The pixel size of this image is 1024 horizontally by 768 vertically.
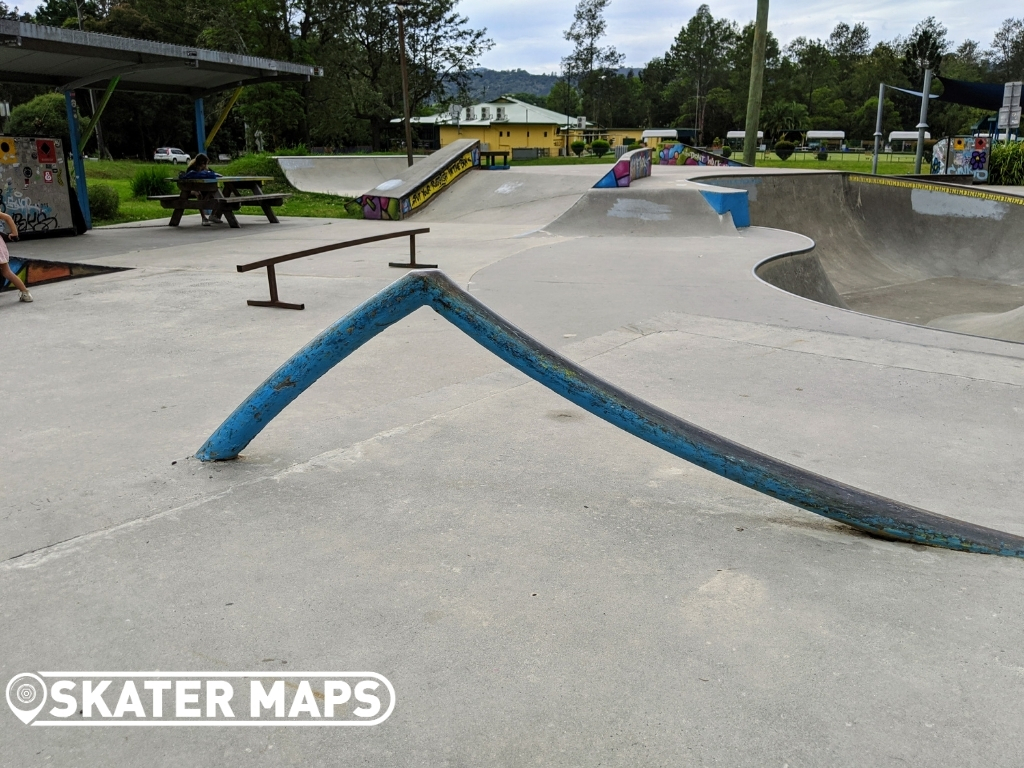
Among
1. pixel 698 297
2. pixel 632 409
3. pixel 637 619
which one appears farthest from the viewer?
pixel 698 297

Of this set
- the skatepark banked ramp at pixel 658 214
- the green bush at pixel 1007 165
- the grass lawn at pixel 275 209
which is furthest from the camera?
the green bush at pixel 1007 165

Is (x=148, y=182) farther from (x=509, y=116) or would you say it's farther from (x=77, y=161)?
(x=509, y=116)

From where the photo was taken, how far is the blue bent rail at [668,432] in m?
2.35

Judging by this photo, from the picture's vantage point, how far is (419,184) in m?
16.7

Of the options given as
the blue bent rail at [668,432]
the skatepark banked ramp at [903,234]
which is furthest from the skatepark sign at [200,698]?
the skatepark banked ramp at [903,234]

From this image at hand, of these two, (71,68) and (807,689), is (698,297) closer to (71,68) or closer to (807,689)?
(807,689)

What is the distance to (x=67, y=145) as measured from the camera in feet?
39.5

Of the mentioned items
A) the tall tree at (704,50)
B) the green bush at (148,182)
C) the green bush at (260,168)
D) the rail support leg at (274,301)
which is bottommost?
the rail support leg at (274,301)

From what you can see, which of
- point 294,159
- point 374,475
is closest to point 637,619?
point 374,475

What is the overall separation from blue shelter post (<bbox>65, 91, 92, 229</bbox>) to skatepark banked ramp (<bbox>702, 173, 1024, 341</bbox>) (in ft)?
39.9

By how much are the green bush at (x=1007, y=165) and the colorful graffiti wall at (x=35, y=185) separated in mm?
24038

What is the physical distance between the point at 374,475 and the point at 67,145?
11997 mm

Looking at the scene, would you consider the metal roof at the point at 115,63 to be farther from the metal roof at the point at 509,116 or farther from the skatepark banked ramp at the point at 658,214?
the metal roof at the point at 509,116

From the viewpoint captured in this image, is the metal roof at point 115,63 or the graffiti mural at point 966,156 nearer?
the metal roof at point 115,63
